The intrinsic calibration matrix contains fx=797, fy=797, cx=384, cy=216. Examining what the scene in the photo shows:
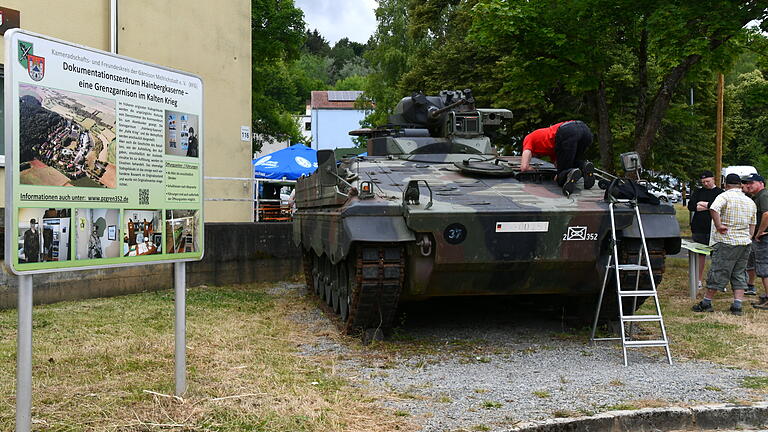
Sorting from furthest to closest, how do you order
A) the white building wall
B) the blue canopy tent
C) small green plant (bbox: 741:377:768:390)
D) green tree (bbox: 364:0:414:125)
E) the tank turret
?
1. the white building wall
2. green tree (bbox: 364:0:414:125)
3. the blue canopy tent
4. the tank turret
5. small green plant (bbox: 741:377:768:390)

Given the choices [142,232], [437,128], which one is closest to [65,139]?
[142,232]

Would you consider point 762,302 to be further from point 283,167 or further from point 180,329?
point 283,167

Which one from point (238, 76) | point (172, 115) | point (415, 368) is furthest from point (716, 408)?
point (238, 76)

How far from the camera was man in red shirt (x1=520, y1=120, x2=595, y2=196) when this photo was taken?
7.81 m

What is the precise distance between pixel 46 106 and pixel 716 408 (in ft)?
14.1

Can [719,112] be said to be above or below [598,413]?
above

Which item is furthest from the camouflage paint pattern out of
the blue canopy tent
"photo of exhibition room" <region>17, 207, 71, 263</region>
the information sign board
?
the blue canopy tent

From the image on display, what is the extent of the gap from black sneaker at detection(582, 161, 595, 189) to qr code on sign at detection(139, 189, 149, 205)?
459 centimetres

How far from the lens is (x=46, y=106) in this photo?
160 inches

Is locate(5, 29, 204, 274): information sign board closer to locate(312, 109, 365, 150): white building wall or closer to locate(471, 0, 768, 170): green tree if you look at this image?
locate(471, 0, 768, 170): green tree

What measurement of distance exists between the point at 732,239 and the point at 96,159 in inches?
308

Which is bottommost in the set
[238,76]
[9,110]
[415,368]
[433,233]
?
[415,368]

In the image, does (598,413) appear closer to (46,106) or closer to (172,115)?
(172,115)

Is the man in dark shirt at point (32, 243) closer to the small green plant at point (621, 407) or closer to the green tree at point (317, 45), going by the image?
the small green plant at point (621, 407)
